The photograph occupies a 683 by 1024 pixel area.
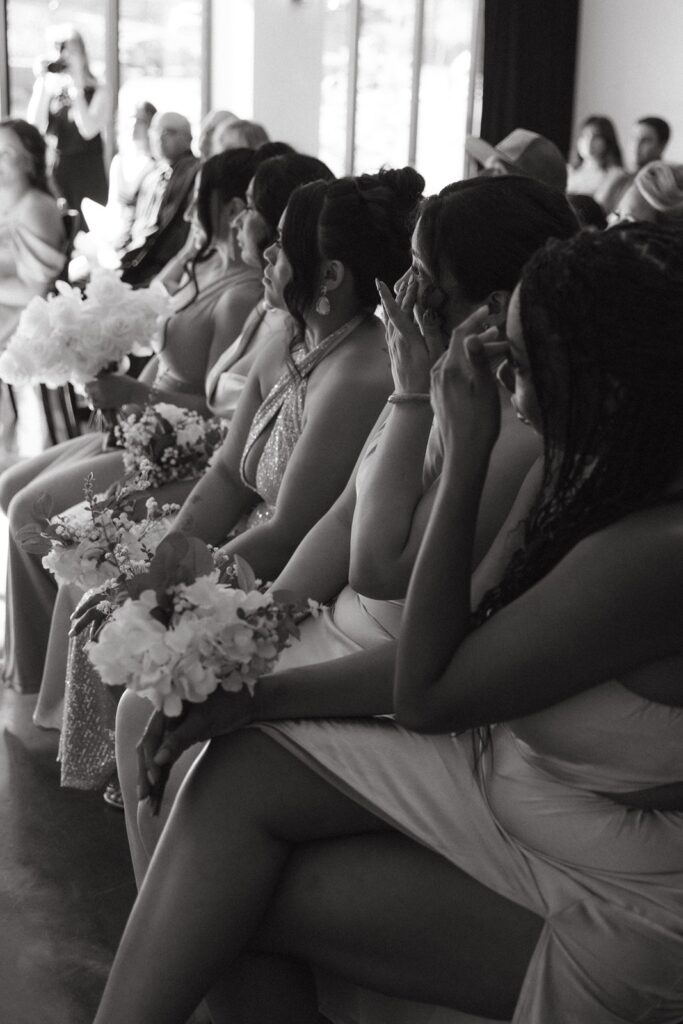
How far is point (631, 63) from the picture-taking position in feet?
42.0

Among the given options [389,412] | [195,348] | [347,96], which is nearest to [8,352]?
[195,348]

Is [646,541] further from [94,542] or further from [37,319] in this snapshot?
[37,319]

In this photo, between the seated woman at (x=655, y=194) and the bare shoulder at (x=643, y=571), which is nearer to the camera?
the bare shoulder at (x=643, y=571)

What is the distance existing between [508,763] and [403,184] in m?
1.26

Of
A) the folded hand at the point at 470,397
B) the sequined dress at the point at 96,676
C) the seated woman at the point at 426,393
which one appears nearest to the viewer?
the folded hand at the point at 470,397

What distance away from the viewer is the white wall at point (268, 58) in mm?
10922

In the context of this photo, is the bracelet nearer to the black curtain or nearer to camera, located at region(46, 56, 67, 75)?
camera, located at region(46, 56, 67, 75)

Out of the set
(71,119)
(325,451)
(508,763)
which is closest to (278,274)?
A: (325,451)

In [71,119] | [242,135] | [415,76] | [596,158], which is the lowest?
→ [596,158]

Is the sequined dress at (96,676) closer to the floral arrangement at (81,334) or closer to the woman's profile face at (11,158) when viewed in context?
the floral arrangement at (81,334)

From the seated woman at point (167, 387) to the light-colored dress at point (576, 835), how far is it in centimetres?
196

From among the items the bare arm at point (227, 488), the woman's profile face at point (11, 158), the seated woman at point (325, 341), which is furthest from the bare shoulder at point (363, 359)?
the woman's profile face at point (11, 158)

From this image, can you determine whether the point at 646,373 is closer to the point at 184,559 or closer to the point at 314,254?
the point at 184,559

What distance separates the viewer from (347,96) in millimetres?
12133
